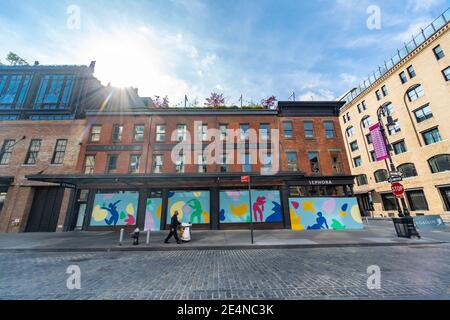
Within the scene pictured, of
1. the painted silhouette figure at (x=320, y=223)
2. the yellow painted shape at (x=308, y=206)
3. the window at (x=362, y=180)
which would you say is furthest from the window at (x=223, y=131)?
the window at (x=362, y=180)

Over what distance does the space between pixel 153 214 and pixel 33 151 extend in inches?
561

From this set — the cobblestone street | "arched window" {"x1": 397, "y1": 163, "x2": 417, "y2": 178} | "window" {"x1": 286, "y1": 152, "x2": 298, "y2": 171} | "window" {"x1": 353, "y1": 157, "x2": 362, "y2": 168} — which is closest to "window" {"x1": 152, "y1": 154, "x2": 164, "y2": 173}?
the cobblestone street

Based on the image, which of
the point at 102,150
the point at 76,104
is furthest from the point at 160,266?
the point at 76,104

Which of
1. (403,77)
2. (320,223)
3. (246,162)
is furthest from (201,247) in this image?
(403,77)

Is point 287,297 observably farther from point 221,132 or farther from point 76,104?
point 76,104

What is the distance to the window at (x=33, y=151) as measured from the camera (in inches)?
653

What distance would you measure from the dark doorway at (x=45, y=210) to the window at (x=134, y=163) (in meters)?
6.70

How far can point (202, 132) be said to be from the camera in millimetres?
16969

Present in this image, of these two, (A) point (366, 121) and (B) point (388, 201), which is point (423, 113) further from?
(B) point (388, 201)

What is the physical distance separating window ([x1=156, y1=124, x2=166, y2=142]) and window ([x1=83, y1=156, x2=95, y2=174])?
6.38 m

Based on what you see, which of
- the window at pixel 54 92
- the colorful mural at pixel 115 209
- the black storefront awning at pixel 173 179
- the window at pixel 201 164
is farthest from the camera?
the window at pixel 54 92

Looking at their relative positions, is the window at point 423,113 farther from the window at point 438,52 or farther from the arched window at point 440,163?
the window at point 438,52

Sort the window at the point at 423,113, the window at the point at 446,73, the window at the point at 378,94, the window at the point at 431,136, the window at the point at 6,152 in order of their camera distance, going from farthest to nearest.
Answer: the window at the point at 378,94, the window at the point at 423,113, the window at the point at 431,136, the window at the point at 446,73, the window at the point at 6,152

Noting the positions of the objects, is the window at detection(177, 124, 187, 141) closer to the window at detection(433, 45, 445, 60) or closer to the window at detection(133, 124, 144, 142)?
the window at detection(133, 124, 144, 142)
